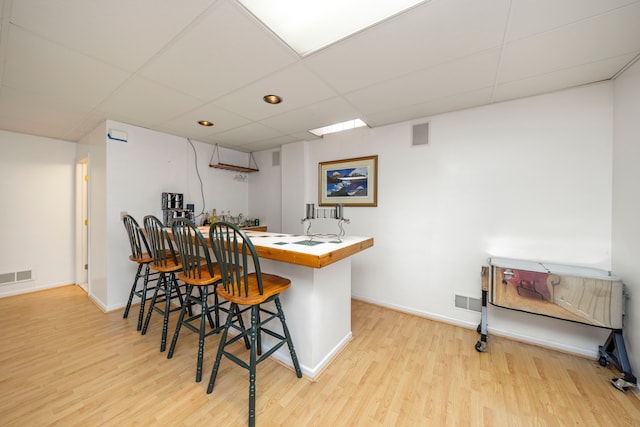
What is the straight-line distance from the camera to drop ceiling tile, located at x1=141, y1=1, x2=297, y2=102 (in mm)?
1387

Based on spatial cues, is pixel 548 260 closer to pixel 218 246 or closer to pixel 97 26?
pixel 218 246

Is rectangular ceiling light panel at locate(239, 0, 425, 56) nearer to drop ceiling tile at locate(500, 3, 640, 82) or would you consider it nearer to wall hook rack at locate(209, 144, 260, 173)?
drop ceiling tile at locate(500, 3, 640, 82)

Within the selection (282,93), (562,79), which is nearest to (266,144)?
(282,93)

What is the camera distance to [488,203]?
2459mm

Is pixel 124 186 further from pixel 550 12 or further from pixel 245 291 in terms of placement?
pixel 550 12

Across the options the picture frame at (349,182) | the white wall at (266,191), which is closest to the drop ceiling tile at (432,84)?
the picture frame at (349,182)

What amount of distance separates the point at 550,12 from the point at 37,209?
234 inches

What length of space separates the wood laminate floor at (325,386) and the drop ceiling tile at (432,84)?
2338 millimetres

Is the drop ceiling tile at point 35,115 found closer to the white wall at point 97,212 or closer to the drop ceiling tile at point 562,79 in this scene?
the white wall at point 97,212

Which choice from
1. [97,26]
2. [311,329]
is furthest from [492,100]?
[97,26]

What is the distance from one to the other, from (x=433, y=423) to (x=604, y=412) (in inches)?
44.2

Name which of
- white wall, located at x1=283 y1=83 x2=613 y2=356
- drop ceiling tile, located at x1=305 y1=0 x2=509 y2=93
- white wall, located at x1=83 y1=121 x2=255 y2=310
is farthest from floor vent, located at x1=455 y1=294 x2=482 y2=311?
white wall, located at x1=83 y1=121 x2=255 y2=310

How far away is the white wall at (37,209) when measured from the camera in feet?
10.8

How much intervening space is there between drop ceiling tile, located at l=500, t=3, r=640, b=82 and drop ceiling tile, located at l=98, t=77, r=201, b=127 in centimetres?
271
